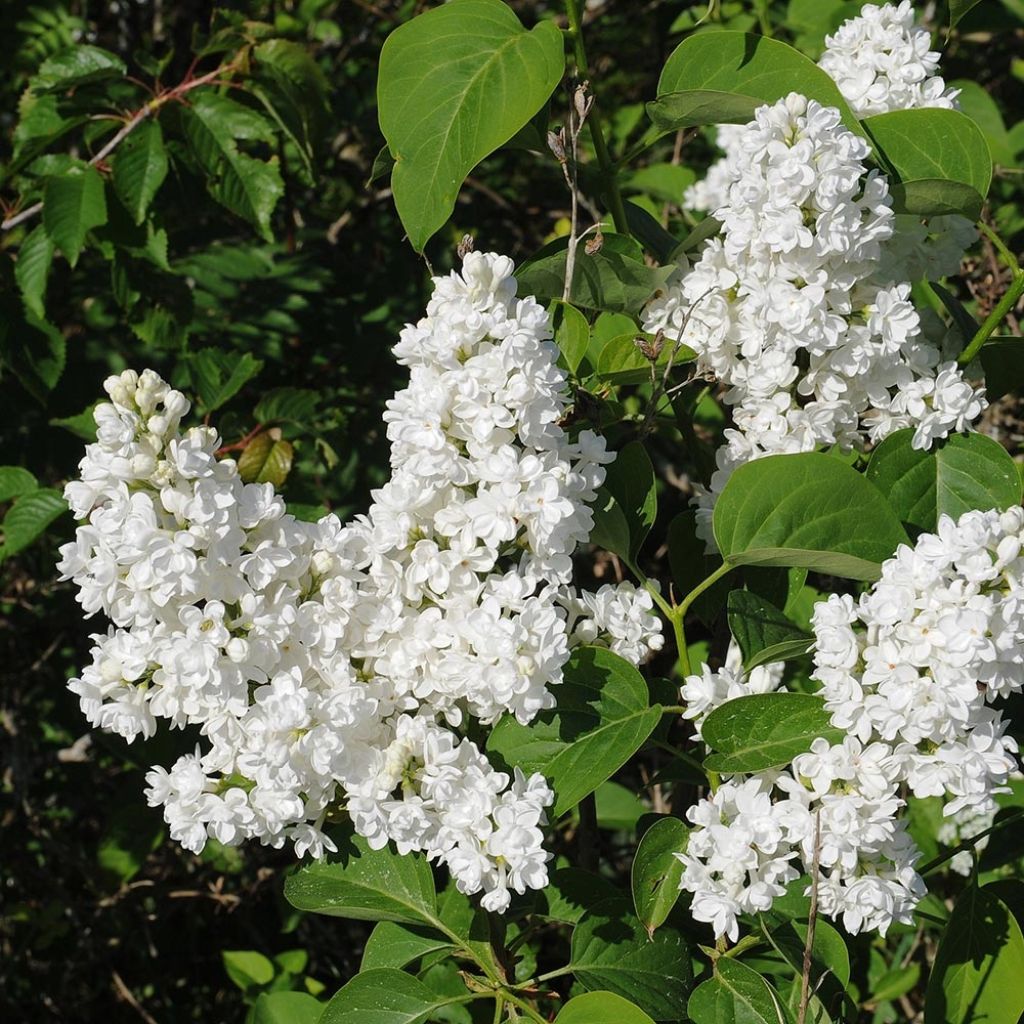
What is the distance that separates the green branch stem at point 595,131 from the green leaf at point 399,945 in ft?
2.79

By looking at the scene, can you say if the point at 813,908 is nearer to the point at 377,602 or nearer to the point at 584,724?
the point at 584,724

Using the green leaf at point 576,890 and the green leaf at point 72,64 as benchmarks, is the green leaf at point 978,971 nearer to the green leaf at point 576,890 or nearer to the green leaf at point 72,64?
the green leaf at point 576,890

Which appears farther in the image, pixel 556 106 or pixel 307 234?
pixel 556 106

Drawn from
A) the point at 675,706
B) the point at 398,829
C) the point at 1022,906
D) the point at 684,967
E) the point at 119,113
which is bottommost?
the point at 1022,906

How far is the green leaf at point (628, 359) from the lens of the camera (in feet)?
4.02

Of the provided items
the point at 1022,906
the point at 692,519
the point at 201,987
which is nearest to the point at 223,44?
the point at 692,519

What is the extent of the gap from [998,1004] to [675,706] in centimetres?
47

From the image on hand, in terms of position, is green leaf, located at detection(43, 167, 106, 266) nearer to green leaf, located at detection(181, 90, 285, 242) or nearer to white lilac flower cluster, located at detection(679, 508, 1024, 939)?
green leaf, located at detection(181, 90, 285, 242)

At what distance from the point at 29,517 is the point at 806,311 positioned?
114cm

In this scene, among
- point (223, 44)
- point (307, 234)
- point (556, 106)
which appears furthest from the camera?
point (556, 106)

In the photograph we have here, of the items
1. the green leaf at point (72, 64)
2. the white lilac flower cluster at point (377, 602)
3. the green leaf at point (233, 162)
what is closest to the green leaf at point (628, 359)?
the white lilac flower cluster at point (377, 602)

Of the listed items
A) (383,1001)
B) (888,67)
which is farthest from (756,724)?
(888,67)

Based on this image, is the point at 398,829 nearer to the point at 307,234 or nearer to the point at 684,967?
the point at 684,967

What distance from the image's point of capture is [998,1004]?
1213 millimetres
